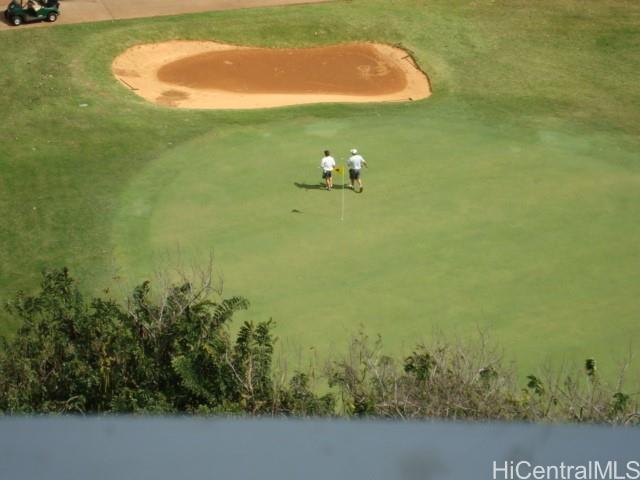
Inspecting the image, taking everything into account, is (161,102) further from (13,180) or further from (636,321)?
(636,321)

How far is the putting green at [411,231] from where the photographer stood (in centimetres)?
2228

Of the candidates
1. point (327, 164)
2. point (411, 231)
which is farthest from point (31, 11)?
point (411, 231)

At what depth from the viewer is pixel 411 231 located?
25.7 metres

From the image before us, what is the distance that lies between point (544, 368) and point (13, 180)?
15290mm

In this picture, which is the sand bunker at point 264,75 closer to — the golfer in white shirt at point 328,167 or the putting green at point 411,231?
the putting green at point 411,231

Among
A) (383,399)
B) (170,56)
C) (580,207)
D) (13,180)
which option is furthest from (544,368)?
(170,56)

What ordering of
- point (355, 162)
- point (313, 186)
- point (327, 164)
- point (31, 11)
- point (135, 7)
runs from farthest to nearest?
1. point (135, 7)
2. point (31, 11)
3. point (313, 186)
4. point (327, 164)
5. point (355, 162)

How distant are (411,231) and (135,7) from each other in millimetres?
19562

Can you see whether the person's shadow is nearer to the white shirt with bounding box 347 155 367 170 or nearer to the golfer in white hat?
the golfer in white hat

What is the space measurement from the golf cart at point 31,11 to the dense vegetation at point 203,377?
855 inches

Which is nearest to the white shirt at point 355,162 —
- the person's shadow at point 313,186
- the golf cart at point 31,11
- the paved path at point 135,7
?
the person's shadow at point 313,186

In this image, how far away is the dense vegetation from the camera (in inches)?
598

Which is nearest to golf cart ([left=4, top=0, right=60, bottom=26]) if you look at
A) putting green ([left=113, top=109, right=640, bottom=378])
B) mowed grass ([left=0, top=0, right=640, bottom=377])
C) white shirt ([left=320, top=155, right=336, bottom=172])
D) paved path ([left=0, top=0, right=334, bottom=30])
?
paved path ([left=0, top=0, right=334, bottom=30])

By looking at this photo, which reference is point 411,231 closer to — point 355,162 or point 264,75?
point 355,162
